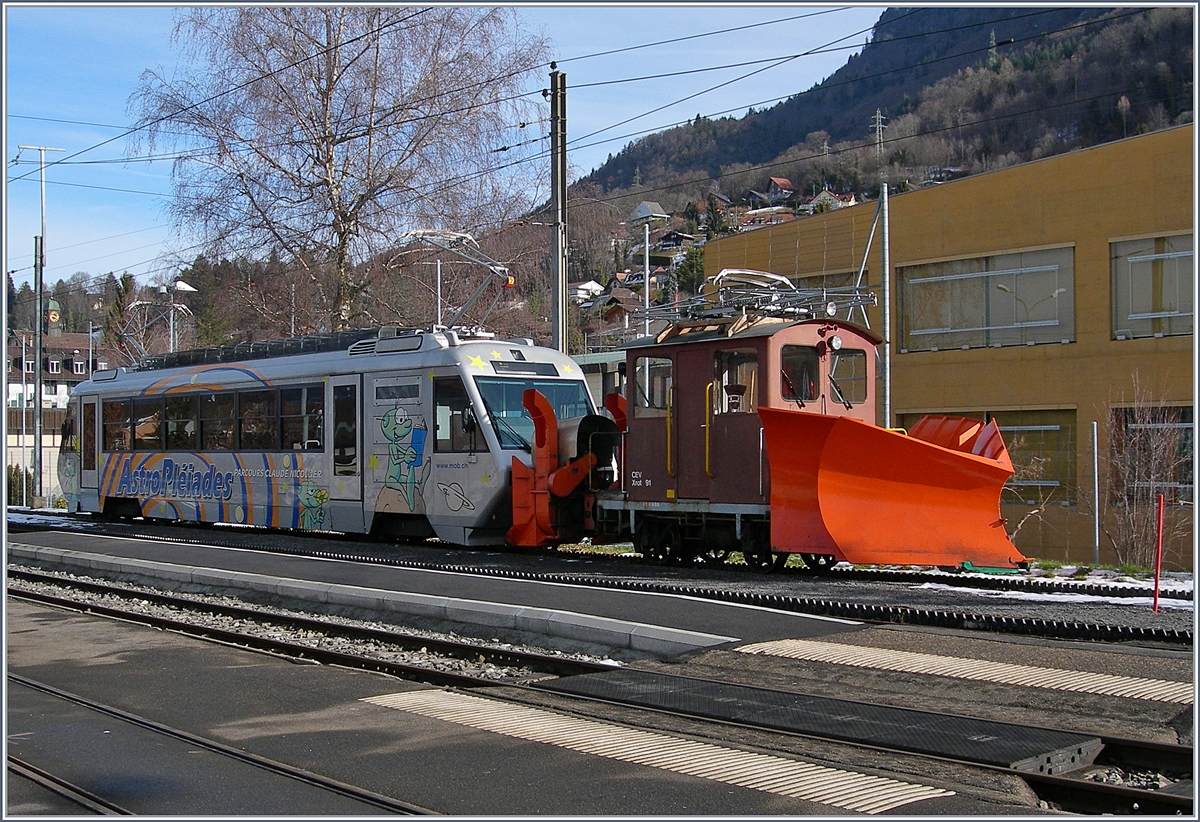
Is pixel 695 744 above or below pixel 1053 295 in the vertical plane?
below

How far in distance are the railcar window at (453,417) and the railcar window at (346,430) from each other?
2.04 meters

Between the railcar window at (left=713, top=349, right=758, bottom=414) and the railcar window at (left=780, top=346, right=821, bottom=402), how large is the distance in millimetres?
355

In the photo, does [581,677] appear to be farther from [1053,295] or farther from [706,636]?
[1053,295]

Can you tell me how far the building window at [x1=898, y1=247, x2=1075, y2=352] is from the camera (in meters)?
26.8

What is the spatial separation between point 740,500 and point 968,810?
8526 millimetres

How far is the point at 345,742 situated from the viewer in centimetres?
685

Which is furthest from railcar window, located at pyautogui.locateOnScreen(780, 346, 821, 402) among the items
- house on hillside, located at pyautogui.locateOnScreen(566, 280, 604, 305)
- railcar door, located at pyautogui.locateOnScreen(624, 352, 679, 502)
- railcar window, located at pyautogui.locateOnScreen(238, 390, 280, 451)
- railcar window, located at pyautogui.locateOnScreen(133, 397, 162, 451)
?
house on hillside, located at pyautogui.locateOnScreen(566, 280, 604, 305)

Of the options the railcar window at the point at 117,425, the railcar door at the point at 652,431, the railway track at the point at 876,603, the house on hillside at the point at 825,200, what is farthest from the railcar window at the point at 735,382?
the house on hillside at the point at 825,200

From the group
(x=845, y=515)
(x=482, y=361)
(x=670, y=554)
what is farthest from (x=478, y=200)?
(x=845, y=515)

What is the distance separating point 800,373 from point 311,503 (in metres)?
9.58

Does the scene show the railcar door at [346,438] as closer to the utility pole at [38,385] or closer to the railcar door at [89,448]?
the railcar door at [89,448]

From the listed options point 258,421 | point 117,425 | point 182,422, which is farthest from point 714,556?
point 117,425

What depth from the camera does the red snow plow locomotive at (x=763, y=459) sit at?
12.5m

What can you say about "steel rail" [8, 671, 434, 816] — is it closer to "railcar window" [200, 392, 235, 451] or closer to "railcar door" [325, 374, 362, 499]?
"railcar door" [325, 374, 362, 499]
